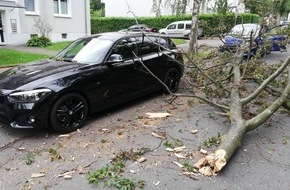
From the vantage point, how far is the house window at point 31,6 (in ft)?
62.9

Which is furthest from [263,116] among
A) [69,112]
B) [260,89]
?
[69,112]

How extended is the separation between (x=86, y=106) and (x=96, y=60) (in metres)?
0.97

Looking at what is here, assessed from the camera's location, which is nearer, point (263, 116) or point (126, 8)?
point (263, 116)

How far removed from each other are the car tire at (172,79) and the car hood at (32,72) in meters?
2.56

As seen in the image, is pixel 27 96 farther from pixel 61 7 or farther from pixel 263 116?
pixel 61 7

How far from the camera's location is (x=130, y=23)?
105ft

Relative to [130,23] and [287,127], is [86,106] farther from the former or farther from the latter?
[130,23]

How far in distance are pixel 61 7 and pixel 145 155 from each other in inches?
788

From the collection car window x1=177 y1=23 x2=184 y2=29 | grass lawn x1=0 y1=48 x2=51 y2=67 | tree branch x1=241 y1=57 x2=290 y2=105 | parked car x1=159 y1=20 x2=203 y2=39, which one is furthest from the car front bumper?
car window x1=177 y1=23 x2=184 y2=29

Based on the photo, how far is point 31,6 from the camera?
19594 millimetres

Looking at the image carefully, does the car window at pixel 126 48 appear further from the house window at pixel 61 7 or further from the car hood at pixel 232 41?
the house window at pixel 61 7

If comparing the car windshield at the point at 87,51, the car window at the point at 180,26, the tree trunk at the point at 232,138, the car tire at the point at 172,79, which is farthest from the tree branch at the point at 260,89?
the car window at the point at 180,26

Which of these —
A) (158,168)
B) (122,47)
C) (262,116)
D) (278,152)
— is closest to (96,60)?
(122,47)

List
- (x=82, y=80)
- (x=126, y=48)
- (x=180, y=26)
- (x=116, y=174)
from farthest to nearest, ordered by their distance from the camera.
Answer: (x=180, y=26) → (x=126, y=48) → (x=82, y=80) → (x=116, y=174)
